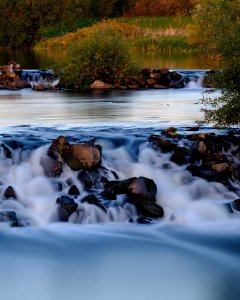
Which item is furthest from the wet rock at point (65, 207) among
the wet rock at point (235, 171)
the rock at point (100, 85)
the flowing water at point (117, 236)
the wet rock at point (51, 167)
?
the rock at point (100, 85)

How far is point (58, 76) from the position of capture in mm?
29016

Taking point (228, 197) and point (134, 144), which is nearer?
point (228, 197)

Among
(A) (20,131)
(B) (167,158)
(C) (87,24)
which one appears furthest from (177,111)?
(C) (87,24)

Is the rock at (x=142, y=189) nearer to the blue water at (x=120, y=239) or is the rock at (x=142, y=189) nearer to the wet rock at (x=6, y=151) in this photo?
the blue water at (x=120, y=239)

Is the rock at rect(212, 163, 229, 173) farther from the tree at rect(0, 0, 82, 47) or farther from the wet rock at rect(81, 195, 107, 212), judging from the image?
the tree at rect(0, 0, 82, 47)

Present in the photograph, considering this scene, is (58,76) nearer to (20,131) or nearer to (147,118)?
(147,118)

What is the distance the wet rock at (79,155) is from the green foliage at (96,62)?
16.0m

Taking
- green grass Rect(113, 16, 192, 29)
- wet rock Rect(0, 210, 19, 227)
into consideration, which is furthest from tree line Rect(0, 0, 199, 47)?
wet rock Rect(0, 210, 19, 227)

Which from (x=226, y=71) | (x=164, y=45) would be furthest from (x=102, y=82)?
(x=164, y=45)

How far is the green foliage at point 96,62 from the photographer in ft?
91.8

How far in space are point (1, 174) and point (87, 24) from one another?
71.4 meters

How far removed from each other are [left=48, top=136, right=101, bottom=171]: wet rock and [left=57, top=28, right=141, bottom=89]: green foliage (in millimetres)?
16010

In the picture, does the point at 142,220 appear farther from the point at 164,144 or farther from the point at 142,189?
the point at 164,144

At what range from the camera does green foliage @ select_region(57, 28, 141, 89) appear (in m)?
28.0
